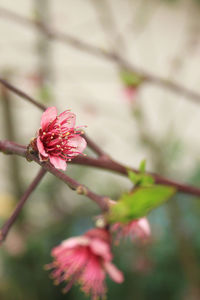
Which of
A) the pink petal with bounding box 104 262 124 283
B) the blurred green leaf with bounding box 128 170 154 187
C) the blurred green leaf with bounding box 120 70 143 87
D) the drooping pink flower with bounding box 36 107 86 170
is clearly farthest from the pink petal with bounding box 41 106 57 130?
the blurred green leaf with bounding box 120 70 143 87

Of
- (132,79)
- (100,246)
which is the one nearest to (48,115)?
(100,246)

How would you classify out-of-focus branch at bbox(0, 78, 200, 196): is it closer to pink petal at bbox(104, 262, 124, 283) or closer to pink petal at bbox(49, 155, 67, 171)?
pink petal at bbox(49, 155, 67, 171)

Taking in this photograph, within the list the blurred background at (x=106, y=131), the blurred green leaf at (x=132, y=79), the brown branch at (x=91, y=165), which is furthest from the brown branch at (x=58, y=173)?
the blurred green leaf at (x=132, y=79)

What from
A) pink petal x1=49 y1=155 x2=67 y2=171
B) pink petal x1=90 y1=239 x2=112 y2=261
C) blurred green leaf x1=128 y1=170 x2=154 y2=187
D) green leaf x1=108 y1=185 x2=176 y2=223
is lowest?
green leaf x1=108 y1=185 x2=176 y2=223

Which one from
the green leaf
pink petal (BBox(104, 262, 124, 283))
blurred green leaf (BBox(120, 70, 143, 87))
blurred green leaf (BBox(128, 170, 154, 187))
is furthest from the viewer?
blurred green leaf (BBox(120, 70, 143, 87))

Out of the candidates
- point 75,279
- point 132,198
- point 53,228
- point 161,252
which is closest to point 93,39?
point 53,228

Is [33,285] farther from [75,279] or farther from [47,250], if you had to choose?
[75,279]

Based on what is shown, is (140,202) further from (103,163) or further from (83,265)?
(83,265)

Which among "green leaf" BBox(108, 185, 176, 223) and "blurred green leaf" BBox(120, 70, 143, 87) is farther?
"blurred green leaf" BBox(120, 70, 143, 87)
